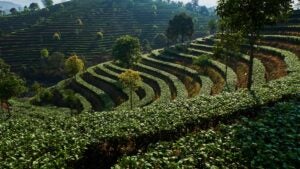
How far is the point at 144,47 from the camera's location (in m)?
168

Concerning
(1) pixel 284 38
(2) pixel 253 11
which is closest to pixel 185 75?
(1) pixel 284 38

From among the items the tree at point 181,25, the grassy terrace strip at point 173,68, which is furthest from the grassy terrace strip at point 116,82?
the tree at point 181,25

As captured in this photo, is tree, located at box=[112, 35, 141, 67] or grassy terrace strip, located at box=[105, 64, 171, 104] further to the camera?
tree, located at box=[112, 35, 141, 67]

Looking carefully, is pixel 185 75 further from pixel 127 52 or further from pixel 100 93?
pixel 127 52

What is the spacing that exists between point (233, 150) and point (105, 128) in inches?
326

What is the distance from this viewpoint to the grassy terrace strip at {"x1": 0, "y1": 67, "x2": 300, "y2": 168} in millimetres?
17391

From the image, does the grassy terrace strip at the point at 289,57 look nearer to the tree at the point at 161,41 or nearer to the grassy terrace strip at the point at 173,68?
the grassy terrace strip at the point at 173,68

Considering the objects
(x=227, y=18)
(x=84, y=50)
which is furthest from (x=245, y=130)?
(x=84, y=50)

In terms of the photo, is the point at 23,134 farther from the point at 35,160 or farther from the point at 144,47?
the point at 144,47

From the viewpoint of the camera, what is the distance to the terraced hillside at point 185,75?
189 feet

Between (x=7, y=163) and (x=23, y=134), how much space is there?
17.5 feet

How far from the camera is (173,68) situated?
82.4m

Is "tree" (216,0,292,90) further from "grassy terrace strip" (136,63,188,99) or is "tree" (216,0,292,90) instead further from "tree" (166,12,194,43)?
"tree" (166,12,194,43)

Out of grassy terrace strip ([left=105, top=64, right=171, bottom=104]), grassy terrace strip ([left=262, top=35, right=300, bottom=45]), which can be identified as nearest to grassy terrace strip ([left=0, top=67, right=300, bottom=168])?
grassy terrace strip ([left=105, top=64, right=171, bottom=104])
